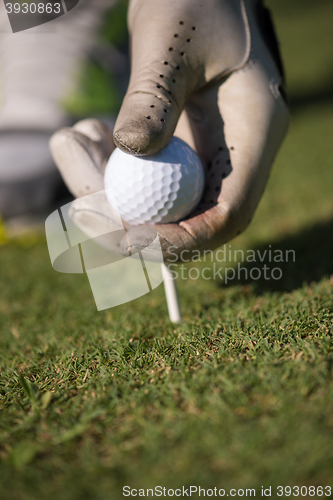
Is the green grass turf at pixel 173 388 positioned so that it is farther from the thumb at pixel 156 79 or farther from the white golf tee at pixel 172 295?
the thumb at pixel 156 79

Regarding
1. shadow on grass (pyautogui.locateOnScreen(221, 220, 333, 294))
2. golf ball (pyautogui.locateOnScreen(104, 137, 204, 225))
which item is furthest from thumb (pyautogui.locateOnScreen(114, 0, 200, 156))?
shadow on grass (pyautogui.locateOnScreen(221, 220, 333, 294))

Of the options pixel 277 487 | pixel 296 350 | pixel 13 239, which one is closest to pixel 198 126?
pixel 296 350

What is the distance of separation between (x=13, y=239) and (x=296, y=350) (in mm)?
4082

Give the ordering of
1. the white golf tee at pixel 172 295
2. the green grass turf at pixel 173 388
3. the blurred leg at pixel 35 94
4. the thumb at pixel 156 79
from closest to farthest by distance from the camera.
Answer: the green grass turf at pixel 173 388 < the thumb at pixel 156 79 < the white golf tee at pixel 172 295 < the blurred leg at pixel 35 94

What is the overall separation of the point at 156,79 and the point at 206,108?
0.45 meters

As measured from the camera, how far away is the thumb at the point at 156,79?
6.11ft

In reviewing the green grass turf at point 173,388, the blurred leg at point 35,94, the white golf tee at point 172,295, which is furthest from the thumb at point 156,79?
the blurred leg at point 35,94

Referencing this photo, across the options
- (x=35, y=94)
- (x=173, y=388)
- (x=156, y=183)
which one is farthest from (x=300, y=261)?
(x=35, y=94)

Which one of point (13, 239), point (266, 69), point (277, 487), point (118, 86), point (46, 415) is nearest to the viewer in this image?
point (277, 487)

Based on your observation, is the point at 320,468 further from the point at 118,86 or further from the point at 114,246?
the point at 118,86

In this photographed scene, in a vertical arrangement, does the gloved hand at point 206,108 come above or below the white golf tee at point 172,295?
above

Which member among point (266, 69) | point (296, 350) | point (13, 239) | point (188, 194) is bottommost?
point (13, 239)

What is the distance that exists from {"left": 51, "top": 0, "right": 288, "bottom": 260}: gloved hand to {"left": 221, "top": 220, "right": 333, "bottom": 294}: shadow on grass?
877mm

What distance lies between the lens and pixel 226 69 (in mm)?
2217
